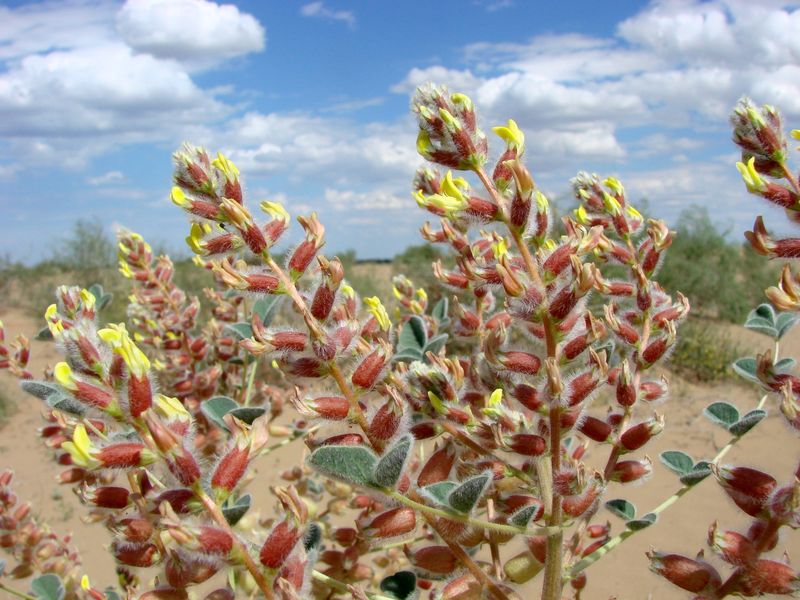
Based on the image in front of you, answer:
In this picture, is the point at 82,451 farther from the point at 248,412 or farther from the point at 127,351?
the point at 248,412

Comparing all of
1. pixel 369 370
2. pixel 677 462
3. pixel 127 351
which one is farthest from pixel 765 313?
pixel 127 351

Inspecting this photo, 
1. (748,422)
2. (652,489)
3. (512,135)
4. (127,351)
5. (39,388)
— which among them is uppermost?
(512,135)

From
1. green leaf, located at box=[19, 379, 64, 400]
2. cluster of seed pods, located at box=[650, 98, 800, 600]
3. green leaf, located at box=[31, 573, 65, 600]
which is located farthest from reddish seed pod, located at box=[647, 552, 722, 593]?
green leaf, located at box=[31, 573, 65, 600]

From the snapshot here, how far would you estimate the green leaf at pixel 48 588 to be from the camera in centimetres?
167

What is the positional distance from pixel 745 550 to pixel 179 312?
254 cm

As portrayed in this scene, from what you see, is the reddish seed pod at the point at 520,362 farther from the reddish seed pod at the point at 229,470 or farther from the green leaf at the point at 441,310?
the green leaf at the point at 441,310

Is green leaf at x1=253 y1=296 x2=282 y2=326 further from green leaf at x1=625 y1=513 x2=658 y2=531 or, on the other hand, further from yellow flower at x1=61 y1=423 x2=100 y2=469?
green leaf at x1=625 y1=513 x2=658 y2=531

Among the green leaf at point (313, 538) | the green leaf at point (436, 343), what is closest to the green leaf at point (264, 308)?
the green leaf at point (436, 343)

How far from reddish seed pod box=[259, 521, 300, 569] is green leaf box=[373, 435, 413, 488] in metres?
0.13

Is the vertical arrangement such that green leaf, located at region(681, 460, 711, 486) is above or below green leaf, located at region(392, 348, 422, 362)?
below

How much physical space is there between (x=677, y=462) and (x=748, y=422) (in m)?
0.21

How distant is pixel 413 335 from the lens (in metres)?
1.77

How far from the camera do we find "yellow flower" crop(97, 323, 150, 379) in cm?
86

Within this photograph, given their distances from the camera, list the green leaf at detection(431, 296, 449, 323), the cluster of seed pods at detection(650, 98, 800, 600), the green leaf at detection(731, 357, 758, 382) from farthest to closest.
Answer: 1. the green leaf at detection(431, 296, 449, 323)
2. the green leaf at detection(731, 357, 758, 382)
3. the cluster of seed pods at detection(650, 98, 800, 600)
